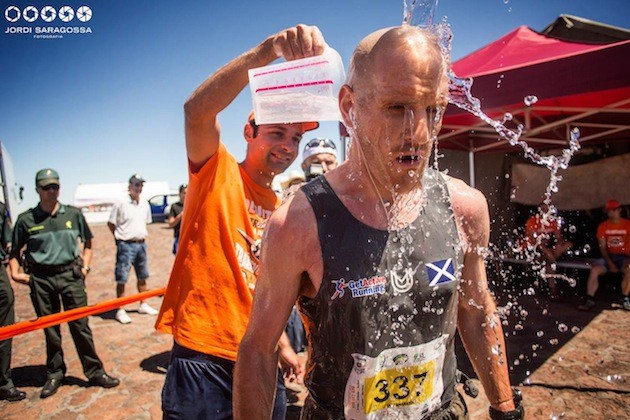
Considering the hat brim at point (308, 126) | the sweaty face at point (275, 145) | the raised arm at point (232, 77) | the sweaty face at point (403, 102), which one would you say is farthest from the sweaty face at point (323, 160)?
the sweaty face at point (403, 102)

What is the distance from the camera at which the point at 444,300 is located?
4.67ft

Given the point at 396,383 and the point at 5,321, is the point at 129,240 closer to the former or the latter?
the point at 5,321

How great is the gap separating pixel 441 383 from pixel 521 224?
30.8 ft

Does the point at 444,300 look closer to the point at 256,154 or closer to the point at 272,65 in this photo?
the point at 272,65

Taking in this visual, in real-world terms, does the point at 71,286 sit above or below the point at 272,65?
below

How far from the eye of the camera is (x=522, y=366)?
14.6ft

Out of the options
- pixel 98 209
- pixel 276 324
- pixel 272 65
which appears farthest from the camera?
pixel 98 209

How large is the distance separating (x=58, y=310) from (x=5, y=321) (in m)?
0.52

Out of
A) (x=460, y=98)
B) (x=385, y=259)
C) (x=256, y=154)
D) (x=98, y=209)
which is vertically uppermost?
(x=460, y=98)

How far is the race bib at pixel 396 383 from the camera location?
137cm

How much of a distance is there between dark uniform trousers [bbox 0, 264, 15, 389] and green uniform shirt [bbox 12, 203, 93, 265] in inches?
14.7

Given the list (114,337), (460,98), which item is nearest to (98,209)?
(114,337)

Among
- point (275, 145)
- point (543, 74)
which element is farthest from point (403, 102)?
point (543, 74)

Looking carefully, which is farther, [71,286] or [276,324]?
[71,286]
